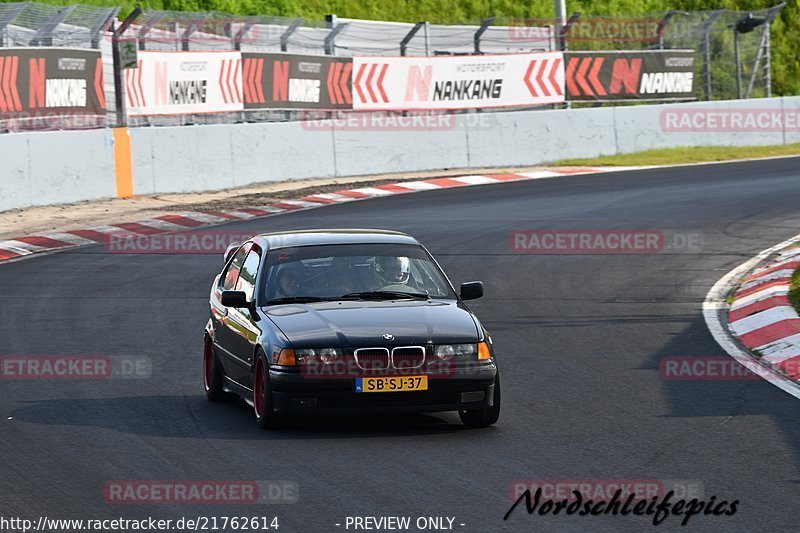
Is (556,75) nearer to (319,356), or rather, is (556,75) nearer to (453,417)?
(453,417)

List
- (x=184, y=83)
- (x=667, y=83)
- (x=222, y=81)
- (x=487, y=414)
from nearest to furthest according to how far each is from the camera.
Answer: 1. (x=487, y=414)
2. (x=184, y=83)
3. (x=222, y=81)
4. (x=667, y=83)

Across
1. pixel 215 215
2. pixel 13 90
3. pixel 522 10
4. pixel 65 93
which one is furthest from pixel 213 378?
pixel 522 10

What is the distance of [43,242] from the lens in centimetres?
2116

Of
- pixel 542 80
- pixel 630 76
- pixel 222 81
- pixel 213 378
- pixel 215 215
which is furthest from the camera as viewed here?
pixel 630 76

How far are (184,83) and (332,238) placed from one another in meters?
19.5

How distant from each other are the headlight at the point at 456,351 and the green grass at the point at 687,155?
23.4m

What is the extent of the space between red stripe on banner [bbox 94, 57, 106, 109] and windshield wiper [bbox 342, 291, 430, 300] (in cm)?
1827

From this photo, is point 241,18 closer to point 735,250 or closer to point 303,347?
point 735,250

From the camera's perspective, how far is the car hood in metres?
9.00

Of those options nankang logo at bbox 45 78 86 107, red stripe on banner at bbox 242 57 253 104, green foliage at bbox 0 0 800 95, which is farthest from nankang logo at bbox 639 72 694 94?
green foliage at bbox 0 0 800 95

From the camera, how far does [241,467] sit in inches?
319

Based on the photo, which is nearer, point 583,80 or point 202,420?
point 202,420

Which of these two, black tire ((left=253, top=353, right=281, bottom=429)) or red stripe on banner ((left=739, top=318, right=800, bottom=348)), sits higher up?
black tire ((left=253, top=353, right=281, bottom=429))

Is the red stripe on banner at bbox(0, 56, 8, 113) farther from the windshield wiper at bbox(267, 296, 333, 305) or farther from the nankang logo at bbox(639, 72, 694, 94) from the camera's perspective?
the nankang logo at bbox(639, 72, 694, 94)
